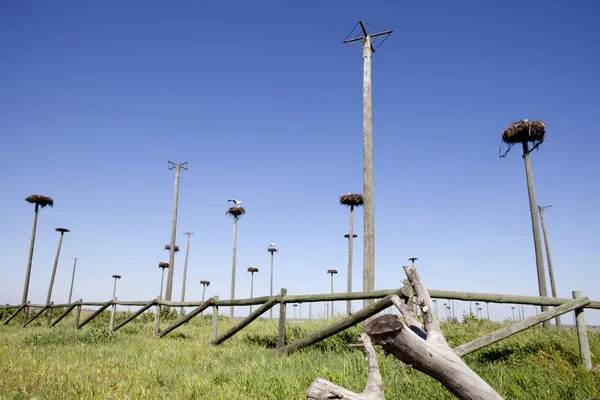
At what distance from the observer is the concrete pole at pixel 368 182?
899 centimetres

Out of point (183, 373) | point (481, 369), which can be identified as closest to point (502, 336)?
point (481, 369)

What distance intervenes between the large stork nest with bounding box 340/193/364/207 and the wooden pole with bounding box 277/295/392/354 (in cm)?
2420

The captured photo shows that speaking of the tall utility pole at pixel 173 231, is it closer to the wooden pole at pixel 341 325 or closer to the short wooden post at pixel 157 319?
the short wooden post at pixel 157 319

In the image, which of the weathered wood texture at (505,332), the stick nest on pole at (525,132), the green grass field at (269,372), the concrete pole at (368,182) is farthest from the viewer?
the stick nest on pole at (525,132)

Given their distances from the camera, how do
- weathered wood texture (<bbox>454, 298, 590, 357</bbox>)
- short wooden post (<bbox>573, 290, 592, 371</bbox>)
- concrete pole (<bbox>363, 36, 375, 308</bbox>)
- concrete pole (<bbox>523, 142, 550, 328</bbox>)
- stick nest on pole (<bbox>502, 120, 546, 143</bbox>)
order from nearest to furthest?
weathered wood texture (<bbox>454, 298, 590, 357</bbox>)
short wooden post (<bbox>573, 290, 592, 371</bbox>)
concrete pole (<bbox>363, 36, 375, 308</bbox>)
concrete pole (<bbox>523, 142, 550, 328</bbox>)
stick nest on pole (<bbox>502, 120, 546, 143</bbox>)

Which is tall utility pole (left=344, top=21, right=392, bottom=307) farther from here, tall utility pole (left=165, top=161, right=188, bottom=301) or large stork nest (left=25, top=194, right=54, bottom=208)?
large stork nest (left=25, top=194, right=54, bottom=208)

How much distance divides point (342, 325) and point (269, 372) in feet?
5.24

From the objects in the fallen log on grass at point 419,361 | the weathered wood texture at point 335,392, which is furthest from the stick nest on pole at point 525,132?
the weathered wood texture at point 335,392

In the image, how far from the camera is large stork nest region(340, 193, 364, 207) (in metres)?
30.8

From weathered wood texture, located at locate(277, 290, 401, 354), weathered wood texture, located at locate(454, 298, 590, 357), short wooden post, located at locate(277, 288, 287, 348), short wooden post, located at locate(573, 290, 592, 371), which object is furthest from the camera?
short wooden post, located at locate(277, 288, 287, 348)

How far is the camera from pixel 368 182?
31.2ft

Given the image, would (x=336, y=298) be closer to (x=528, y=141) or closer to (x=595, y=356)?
(x=595, y=356)

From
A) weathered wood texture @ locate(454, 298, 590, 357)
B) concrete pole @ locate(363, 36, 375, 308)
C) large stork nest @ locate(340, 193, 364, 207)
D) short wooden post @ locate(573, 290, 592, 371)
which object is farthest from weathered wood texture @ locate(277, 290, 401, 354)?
large stork nest @ locate(340, 193, 364, 207)

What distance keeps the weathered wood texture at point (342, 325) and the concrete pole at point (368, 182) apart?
1882mm
